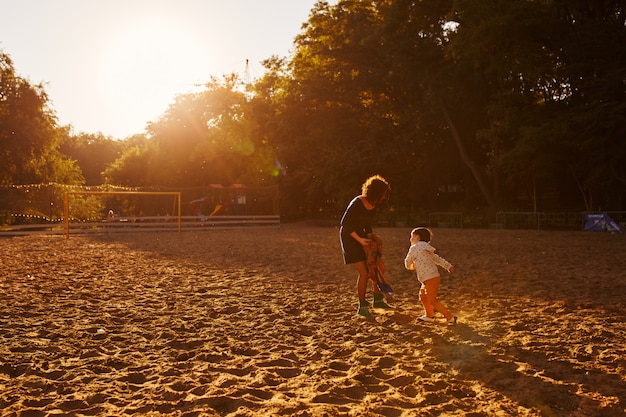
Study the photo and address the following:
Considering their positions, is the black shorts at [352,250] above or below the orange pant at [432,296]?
above

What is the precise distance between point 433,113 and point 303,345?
27746 millimetres

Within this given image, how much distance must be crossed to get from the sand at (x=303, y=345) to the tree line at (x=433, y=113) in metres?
16.2

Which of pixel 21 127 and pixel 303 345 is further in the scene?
pixel 21 127

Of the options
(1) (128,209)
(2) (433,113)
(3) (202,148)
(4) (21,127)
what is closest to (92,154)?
(3) (202,148)

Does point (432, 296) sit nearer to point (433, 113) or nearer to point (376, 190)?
point (376, 190)

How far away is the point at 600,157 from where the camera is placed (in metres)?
25.0

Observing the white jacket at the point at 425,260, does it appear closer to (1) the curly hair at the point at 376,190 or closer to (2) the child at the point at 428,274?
(2) the child at the point at 428,274

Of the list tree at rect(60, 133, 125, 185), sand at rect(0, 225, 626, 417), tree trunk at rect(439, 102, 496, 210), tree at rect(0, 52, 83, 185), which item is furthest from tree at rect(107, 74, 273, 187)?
sand at rect(0, 225, 626, 417)

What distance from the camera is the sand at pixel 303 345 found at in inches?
167

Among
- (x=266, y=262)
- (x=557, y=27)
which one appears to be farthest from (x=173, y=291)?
(x=557, y=27)

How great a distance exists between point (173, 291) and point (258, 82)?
38403mm

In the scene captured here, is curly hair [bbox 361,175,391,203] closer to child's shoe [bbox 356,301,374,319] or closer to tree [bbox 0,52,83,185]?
child's shoe [bbox 356,301,374,319]

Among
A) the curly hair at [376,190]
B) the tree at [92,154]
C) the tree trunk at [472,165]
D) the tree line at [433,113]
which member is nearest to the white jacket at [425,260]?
the curly hair at [376,190]

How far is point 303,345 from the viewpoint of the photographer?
5965mm
